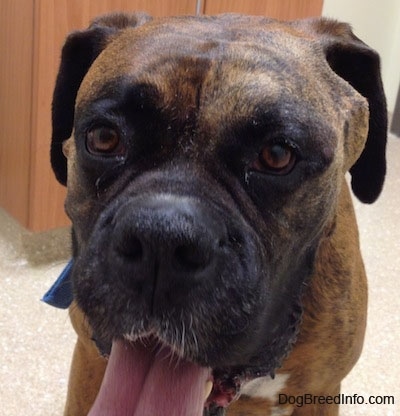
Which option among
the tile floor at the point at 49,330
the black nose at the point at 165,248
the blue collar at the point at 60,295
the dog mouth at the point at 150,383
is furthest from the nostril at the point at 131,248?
the tile floor at the point at 49,330

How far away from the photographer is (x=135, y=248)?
0.85 m

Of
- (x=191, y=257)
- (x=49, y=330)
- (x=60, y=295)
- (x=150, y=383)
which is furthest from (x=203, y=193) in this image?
(x=49, y=330)

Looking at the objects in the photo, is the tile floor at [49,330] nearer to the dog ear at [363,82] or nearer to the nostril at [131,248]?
the dog ear at [363,82]

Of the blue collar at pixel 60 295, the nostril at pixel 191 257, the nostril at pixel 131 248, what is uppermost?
the nostril at pixel 191 257

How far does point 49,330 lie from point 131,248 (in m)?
1.12

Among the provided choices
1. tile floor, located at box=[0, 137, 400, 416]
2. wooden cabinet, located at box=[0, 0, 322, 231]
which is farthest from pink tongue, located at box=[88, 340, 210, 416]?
wooden cabinet, located at box=[0, 0, 322, 231]

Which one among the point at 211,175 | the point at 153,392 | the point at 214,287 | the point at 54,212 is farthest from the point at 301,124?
the point at 54,212

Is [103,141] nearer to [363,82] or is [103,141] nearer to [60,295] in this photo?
[363,82]

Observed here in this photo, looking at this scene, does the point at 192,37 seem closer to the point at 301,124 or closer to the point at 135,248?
the point at 301,124

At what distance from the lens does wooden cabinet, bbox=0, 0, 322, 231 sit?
1893mm

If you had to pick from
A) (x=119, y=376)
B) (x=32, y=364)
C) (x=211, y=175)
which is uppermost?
(x=211, y=175)

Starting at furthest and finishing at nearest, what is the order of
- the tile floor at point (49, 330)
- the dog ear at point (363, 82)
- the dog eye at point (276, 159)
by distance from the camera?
the tile floor at point (49, 330)
the dog ear at point (363, 82)
the dog eye at point (276, 159)

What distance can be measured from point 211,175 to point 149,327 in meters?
0.21

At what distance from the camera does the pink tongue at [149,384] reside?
37.4 inches
